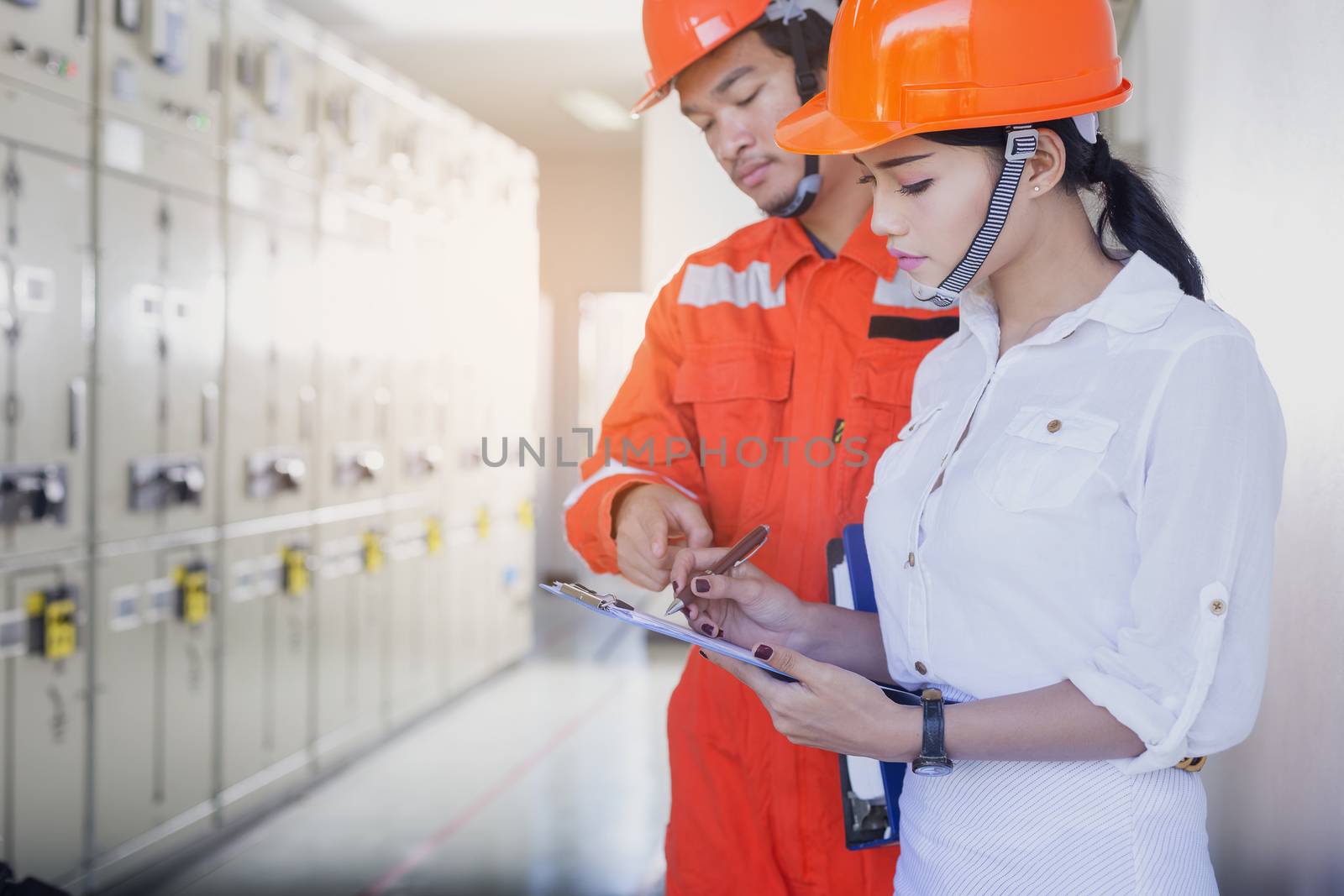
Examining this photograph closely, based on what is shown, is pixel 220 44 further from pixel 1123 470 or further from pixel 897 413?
pixel 1123 470

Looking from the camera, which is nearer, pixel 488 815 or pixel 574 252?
pixel 488 815

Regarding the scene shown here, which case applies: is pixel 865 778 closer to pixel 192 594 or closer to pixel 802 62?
pixel 802 62

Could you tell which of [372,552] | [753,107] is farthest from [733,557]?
[372,552]

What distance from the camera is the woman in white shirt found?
2.88ft

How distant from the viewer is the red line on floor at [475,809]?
11.3 ft

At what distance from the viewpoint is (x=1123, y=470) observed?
920 millimetres

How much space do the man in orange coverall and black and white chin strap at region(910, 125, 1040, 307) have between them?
403 millimetres

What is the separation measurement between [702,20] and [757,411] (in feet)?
1.99

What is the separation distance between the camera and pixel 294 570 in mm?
4031

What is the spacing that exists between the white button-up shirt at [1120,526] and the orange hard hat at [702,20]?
0.78 meters

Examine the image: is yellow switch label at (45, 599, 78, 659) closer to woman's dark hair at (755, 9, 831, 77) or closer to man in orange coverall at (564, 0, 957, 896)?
man in orange coverall at (564, 0, 957, 896)

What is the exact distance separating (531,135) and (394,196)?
4.24 meters

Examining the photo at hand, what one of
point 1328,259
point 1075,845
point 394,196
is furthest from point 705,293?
point 394,196

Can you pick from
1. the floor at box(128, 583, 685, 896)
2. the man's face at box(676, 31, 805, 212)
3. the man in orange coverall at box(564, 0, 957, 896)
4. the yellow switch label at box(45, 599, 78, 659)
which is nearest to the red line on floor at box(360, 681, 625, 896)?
the floor at box(128, 583, 685, 896)
